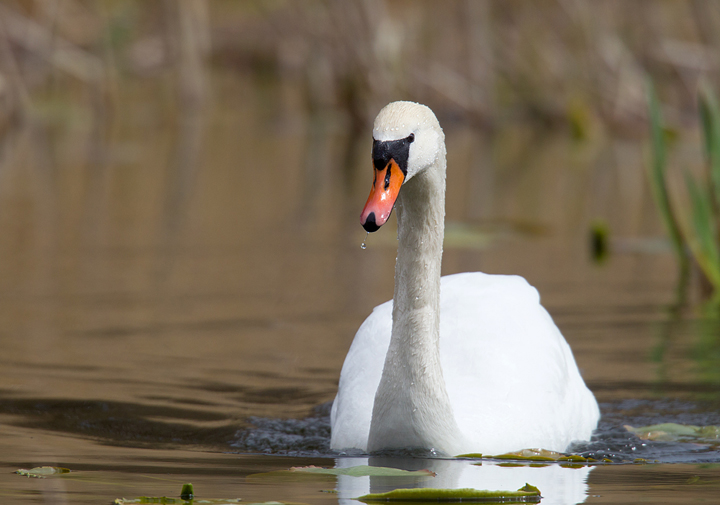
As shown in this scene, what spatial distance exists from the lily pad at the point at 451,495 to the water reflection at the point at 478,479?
0.05 m

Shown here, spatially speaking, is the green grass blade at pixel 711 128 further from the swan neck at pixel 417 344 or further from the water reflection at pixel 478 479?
the water reflection at pixel 478 479

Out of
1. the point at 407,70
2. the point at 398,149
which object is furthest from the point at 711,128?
the point at 407,70

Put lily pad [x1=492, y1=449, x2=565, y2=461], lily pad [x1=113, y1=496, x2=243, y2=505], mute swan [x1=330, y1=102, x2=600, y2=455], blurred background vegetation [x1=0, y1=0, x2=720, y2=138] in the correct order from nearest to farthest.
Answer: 1. lily pad [x1=113, y1=496, x2=243, y2=505]
2. mute swan [x1=330, y1=102, x2=600, y2=455]
3. lily pad [x1=492, y1=449, x2=565, y2=461]
4. blurred background vegetation [x1=0, y1=0, x2=720, y2=138]

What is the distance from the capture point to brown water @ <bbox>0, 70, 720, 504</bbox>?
366 cm

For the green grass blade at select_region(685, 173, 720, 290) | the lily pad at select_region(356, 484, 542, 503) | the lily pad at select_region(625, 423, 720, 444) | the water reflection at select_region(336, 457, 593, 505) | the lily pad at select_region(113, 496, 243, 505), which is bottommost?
the lily pad at select_region(113, 496, 243, 505)

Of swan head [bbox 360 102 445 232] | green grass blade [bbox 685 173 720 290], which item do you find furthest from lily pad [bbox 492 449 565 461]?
green grass blade [bbox 685 173 720 290]

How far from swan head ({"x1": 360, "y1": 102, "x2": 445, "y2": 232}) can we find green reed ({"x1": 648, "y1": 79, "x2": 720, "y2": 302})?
273 centimetres

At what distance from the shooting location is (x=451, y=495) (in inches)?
122

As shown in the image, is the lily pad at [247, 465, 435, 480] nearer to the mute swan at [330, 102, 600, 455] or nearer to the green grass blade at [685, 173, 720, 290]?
the mute swan at [330, 102, 600, 455]

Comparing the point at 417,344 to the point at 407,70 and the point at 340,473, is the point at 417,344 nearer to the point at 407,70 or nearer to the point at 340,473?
the point at 340,473

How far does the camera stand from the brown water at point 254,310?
366cm

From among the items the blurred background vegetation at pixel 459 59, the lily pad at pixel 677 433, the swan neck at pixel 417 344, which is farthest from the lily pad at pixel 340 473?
the blurred background vegetation at pixel 459 59

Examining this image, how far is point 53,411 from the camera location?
454cm

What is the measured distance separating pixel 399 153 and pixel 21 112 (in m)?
12.3
